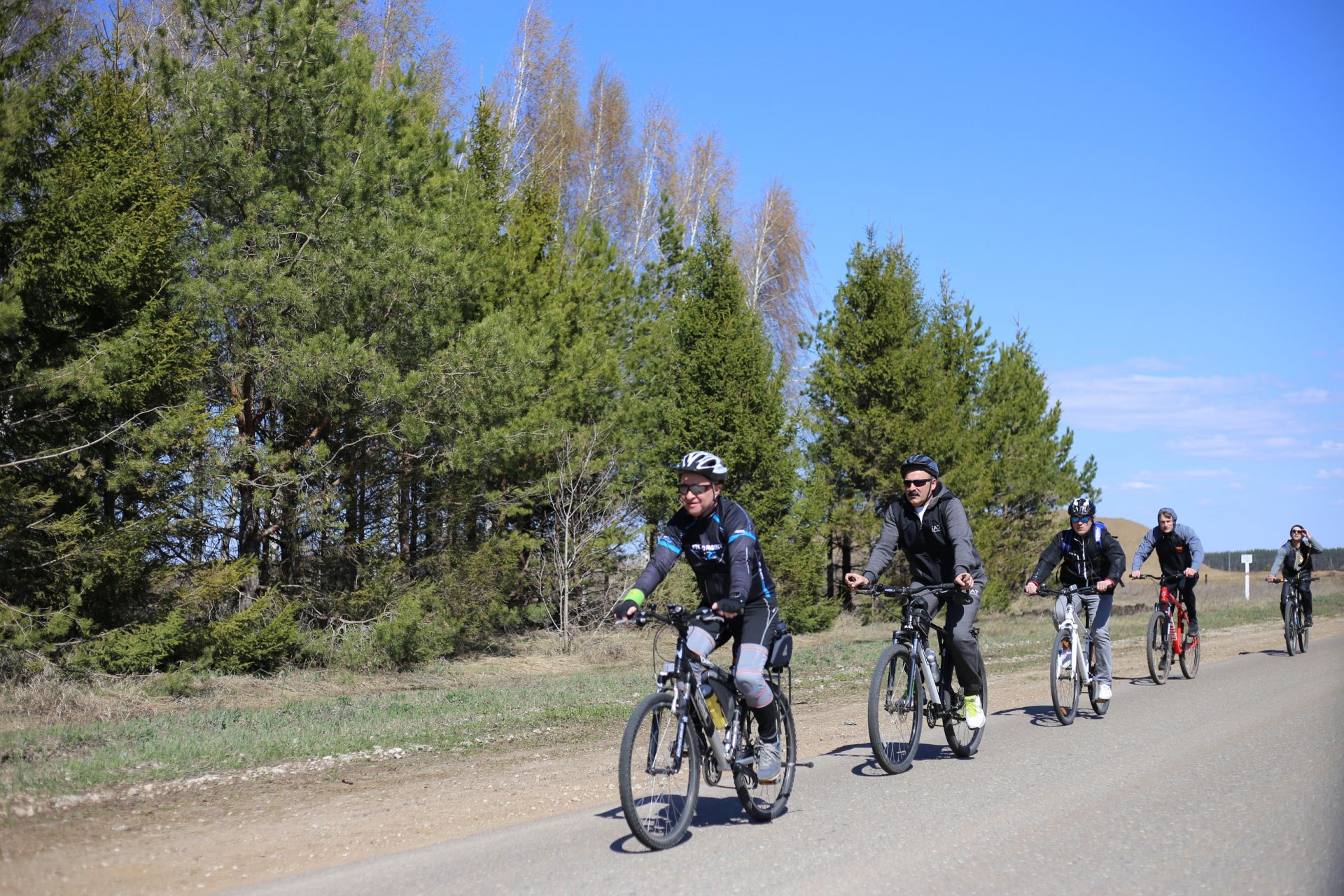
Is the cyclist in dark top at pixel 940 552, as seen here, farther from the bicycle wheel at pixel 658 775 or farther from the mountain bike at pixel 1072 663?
the bicycle wheel at pixel 658 775

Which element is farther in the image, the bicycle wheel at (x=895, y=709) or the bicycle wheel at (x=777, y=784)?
the bicycle wheel at (x=895, y=709)

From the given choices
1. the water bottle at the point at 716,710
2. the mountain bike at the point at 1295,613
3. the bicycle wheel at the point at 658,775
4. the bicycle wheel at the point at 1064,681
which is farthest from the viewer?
the mountain bike at the point at 1295,613

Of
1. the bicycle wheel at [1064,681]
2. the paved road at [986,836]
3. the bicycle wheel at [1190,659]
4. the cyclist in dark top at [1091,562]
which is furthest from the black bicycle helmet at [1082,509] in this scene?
the bicycle wheel at [1190,659]

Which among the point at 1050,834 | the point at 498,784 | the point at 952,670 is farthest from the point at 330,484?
the point at 1050,834

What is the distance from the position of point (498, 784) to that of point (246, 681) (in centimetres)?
795

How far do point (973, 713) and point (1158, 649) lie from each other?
23.0 ft

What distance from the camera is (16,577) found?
1323 cm

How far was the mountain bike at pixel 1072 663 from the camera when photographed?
1088 cm

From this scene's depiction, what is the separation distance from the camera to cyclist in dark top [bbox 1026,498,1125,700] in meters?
11.8

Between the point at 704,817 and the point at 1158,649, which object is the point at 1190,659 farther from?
the point at 704,817

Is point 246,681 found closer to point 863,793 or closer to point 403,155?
point 403,155

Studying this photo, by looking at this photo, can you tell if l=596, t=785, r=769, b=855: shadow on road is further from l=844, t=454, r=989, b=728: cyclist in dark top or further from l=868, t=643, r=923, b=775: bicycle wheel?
l=844, t=454, r=989, b=728: cyclist in dark top

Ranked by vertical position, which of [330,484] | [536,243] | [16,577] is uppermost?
[536,243]

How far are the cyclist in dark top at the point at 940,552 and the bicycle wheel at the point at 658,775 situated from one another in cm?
298
